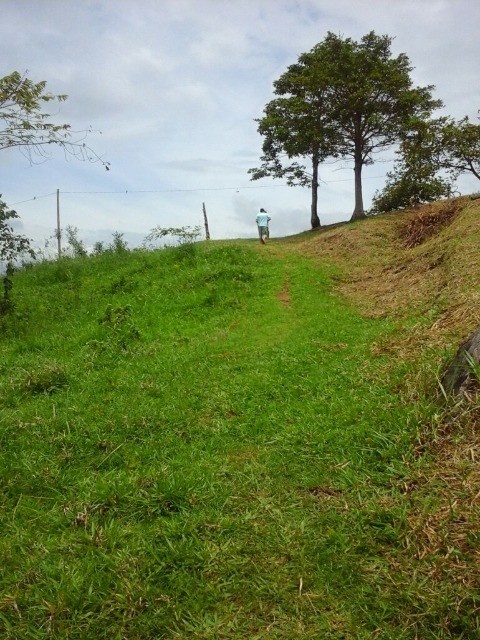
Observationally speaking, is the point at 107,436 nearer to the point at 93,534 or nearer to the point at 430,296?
the point at 93,534

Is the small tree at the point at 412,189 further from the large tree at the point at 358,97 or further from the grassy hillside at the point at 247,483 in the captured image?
the grassy hillside at the point at 247,483

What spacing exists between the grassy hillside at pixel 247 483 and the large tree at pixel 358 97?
17699mm

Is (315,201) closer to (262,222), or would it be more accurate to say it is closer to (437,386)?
(262,222)

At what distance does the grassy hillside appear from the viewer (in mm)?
2516

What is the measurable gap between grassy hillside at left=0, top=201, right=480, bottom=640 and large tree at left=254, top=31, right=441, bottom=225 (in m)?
17.7

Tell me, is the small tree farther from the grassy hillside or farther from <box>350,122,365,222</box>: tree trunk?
the grassy hillside

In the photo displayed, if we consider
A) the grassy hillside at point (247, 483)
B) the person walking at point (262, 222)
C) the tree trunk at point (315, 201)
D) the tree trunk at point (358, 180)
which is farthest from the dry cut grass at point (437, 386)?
the tree trunk at point (315, 201)

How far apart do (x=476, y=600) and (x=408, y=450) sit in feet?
4.54

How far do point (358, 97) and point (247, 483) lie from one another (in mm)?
23218

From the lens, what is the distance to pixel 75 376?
6664 mm

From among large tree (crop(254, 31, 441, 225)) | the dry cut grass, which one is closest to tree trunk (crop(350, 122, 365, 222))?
large tree (crop(254, 31, 441, 225))

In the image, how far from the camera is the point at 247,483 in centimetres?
371

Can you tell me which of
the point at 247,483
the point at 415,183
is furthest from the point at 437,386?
the point at 415,183

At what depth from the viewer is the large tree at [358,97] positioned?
22109 mm
